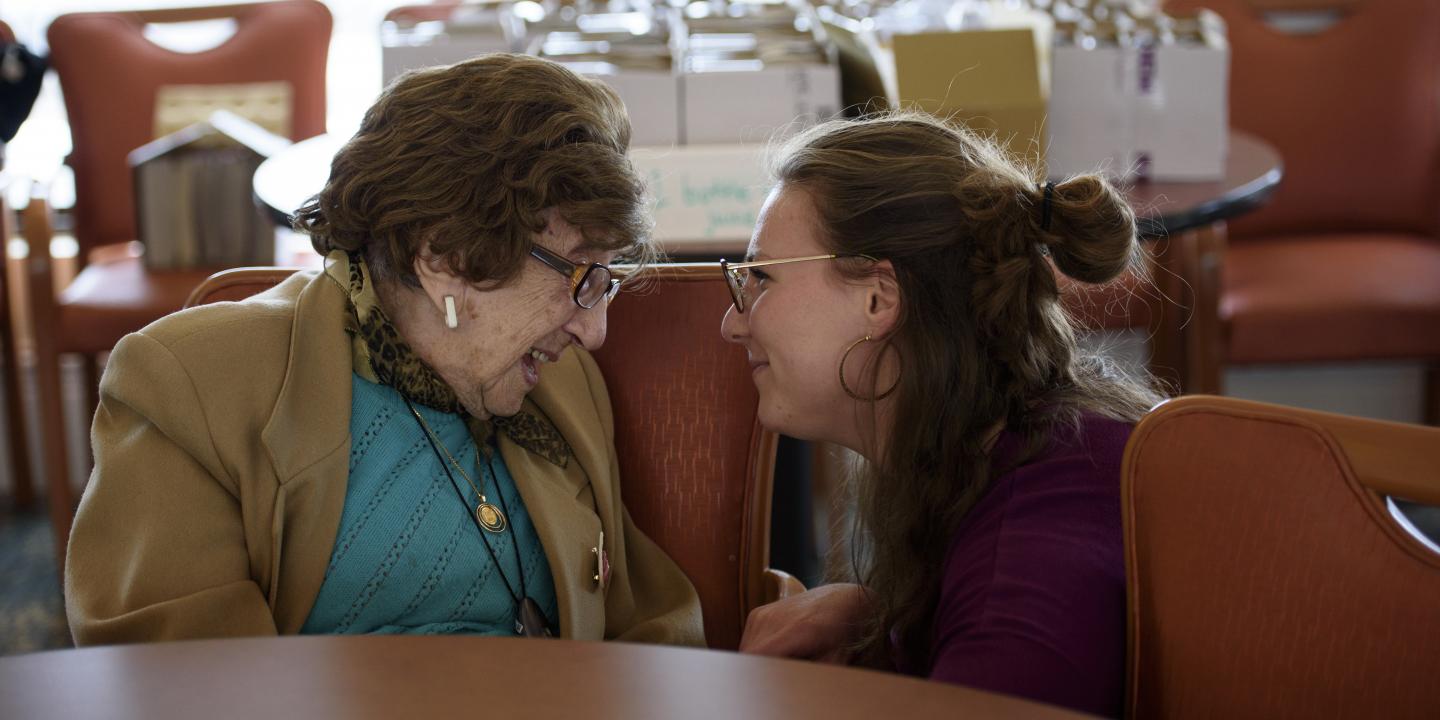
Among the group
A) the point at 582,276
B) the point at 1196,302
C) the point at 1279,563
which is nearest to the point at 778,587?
the point at 582,276

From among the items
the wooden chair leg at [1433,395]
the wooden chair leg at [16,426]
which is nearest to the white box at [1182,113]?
the wooden chair leg at [1433,395]

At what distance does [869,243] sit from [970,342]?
135mm

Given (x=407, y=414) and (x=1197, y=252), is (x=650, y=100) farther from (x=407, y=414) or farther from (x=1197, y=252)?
(x=1197, y=252)

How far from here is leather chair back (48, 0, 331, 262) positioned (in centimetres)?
350

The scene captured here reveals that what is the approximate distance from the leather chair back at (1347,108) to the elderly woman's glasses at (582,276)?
2271 millimetres

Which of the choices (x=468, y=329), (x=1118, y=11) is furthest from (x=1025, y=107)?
(x=468, y=329)

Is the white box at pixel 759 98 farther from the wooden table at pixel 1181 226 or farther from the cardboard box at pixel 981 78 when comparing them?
the wooden table at pixel 1181 226

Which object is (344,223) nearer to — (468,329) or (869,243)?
(468,329)

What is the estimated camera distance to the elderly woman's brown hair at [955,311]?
1.33 meters

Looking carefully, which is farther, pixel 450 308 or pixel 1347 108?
pixel 1347 108

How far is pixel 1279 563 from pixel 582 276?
0.75 metres

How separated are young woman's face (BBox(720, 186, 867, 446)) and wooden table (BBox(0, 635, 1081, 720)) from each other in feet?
1.64

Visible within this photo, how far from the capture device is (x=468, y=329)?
4.87ft

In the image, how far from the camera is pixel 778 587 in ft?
5.46
